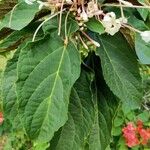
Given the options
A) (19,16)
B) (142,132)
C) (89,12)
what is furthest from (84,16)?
(142,132)

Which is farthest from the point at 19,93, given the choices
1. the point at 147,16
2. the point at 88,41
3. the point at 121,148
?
the point at 121,148

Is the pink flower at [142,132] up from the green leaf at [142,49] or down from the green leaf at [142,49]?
down

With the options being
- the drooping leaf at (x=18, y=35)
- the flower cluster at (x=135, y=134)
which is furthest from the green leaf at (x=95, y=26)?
the flower cluster at (x=135, y=134)

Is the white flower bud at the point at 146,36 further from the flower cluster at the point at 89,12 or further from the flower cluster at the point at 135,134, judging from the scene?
the flower cluster at the point at 135,134

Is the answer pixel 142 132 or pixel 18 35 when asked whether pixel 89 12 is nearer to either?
pixel 18 35

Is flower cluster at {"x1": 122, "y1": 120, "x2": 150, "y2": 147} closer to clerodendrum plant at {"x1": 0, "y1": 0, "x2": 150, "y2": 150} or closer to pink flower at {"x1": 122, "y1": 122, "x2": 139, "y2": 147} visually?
pink flower at {"x1": 122, "y1": 122, "x2": 139, "y2": 147}

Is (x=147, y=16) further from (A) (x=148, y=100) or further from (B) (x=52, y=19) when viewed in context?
(A) (x=148, y=100)
